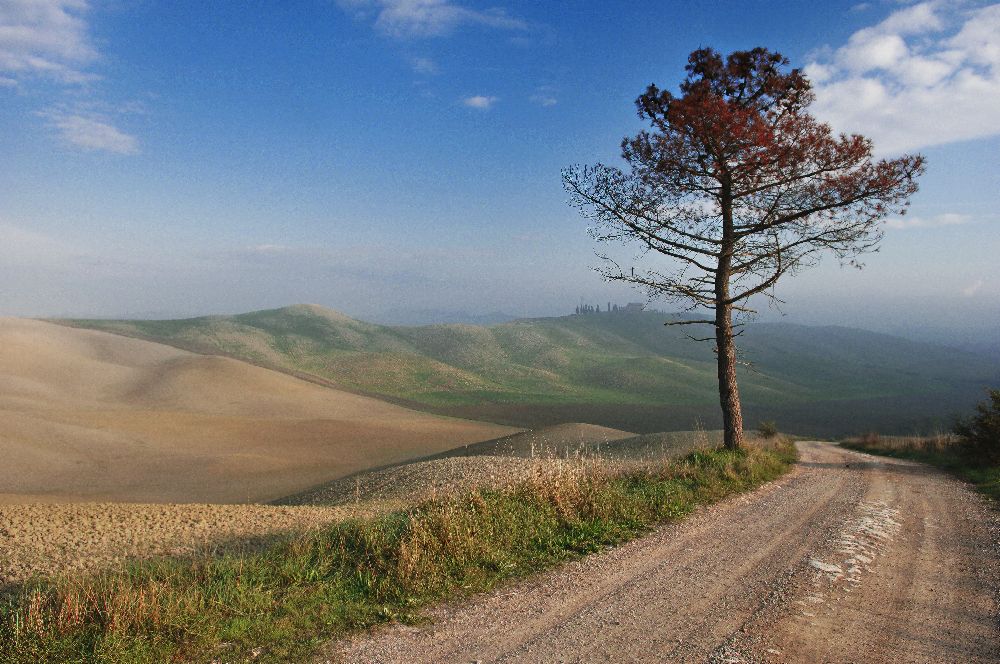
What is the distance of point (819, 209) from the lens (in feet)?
41.1

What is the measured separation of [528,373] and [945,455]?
87.9 m

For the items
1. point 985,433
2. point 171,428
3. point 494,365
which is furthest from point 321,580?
point 494,365

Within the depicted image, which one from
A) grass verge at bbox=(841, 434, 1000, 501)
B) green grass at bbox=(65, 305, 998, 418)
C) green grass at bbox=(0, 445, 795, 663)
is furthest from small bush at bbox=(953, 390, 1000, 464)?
green grass at bbox=(65, 305, 998, 418)

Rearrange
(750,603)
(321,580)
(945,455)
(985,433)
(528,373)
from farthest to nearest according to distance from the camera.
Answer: (528,373), (945,455), (985,433), (321,580), (750,603)

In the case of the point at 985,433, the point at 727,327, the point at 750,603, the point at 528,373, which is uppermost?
the point at 727,327

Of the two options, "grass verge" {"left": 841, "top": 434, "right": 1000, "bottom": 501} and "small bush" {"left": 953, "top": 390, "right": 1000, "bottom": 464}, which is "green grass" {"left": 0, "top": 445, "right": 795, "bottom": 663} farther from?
"small bush" {"left": 953, "top": 390, "right": 1000, "bottom": 464}

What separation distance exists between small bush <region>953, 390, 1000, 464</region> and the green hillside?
1736 inches

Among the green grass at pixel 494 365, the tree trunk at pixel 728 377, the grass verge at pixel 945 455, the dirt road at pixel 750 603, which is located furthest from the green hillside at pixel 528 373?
the dirt road at pixel 750 603

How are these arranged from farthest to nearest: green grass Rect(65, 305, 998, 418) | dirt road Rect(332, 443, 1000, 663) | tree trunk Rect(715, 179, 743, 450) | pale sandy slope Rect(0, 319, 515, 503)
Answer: green grass Rect(65, 305, 998, 418) < pale sandy slope Rect(0, 319, 515, 503) < tree trunk Rect(715, 179, 743, 450) < dirt road Rect(332, 443, 1000, 663)

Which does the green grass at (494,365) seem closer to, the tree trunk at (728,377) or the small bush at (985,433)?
the tree trunk at (728,377)

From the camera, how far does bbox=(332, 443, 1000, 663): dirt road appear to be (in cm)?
432

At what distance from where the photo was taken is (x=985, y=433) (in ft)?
47.6

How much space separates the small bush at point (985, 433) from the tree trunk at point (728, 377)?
6.57 metres

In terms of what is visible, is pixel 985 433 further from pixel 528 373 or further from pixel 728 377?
pixel 528 373
